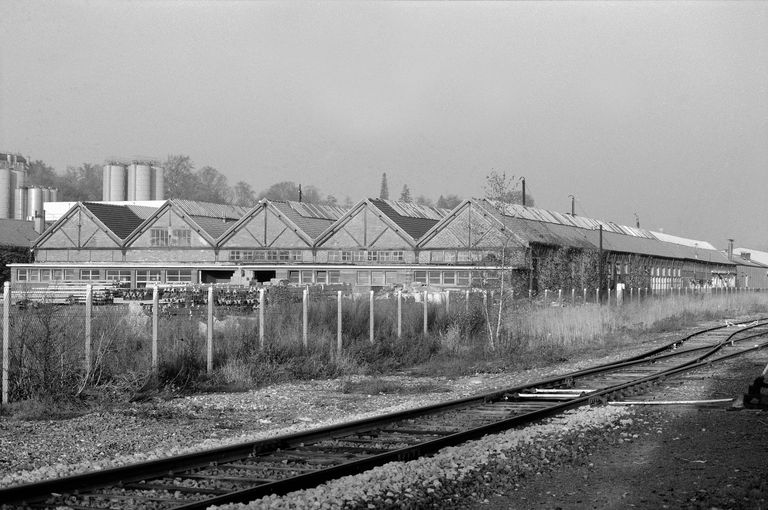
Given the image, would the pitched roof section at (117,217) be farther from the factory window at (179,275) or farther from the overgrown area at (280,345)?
the overgrown area at (280,345)

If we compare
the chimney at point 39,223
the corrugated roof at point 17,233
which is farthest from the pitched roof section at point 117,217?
the chimney at point 39,223

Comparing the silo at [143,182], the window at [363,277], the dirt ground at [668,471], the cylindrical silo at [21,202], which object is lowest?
the dirt ground at [668,471]

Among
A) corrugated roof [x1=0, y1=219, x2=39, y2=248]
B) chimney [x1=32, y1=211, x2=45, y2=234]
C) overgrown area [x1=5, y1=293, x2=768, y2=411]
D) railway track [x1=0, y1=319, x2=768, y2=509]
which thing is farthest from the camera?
chimney [x1=32, y1=211, x2=45, y2=234]

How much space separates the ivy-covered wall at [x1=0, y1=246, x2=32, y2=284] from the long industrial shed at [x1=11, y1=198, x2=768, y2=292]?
7299 mm

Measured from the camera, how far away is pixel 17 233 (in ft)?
297

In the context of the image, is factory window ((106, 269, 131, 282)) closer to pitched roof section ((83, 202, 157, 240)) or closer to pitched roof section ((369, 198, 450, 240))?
pitched roof section ((83, 202, 157, 240))

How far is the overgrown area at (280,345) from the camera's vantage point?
13859 millimetres

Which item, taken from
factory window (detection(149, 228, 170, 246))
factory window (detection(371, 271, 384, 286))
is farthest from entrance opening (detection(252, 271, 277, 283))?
factory window (detection(371, 271, 384, 286))

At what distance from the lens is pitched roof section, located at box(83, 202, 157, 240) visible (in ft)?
240

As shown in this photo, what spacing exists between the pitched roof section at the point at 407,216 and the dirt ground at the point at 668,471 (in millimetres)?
54012

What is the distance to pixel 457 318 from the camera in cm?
2694

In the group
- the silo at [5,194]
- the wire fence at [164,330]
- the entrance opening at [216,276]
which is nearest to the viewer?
the wire fence at [164,330]

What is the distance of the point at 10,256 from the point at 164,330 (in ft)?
236

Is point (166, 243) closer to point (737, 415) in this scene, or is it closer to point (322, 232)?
point (322, 232)
